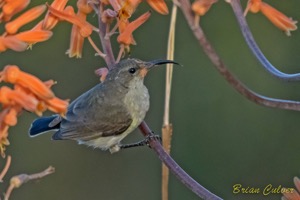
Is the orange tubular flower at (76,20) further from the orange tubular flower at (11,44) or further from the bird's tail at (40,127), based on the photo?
the bird's tail at (40,127)

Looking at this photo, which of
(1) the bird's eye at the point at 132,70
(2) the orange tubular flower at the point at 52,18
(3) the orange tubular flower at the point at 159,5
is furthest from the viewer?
(1) the bird's eye at the point at 132,70

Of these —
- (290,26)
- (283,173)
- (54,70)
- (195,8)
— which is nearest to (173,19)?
(290,26)

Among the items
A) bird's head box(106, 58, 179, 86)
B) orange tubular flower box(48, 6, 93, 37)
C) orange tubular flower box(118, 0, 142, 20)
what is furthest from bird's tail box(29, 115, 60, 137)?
orange tubular flower box(118, 0, 142, 20)

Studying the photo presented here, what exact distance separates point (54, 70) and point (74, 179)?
106cm

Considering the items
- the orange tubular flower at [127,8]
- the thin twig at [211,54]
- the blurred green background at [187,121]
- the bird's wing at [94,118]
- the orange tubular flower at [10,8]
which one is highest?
the orange tubular flower at [10,8]

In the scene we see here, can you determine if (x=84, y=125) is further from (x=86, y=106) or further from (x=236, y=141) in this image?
(x=236, y=141)

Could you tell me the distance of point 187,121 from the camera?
730cm

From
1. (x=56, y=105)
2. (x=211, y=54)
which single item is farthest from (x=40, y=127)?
(x=211, y=54)

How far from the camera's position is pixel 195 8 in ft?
7.39

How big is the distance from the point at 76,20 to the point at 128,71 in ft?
3.04

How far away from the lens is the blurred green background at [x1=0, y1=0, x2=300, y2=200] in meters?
6.97

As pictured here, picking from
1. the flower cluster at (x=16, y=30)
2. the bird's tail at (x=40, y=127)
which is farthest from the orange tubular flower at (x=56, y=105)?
the bird's tail at (x=40, y=127)

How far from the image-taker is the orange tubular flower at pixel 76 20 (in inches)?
112

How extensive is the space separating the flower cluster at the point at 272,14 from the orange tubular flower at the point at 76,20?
604 mm
